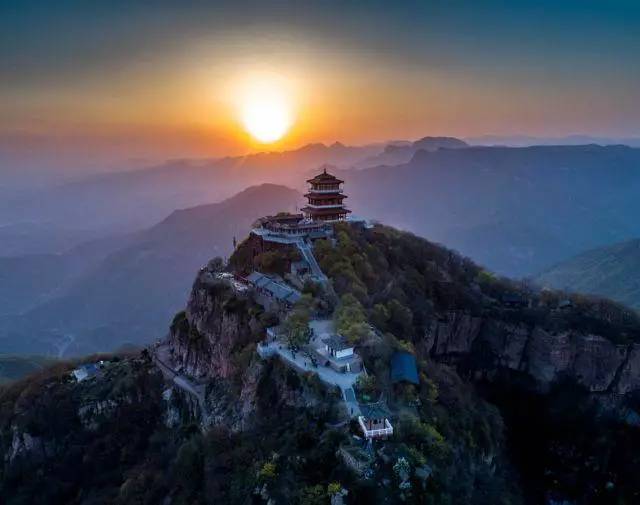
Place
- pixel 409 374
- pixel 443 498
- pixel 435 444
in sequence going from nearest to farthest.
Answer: pixel 443 498 < pixel 435 444 < pixel 409 374

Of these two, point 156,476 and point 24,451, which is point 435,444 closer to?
point 156,476

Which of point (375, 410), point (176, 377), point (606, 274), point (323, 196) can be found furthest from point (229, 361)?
point (606, 274)

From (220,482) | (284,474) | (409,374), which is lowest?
(220,482)

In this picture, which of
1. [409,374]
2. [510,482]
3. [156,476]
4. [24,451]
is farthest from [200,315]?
[510,482]

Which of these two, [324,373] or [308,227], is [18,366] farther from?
[324,373]

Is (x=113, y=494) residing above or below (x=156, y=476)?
below

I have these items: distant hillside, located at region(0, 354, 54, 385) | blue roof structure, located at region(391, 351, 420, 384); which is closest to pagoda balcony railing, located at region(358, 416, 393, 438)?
blue roof structure, located at region(391, 351, 420, 384)
